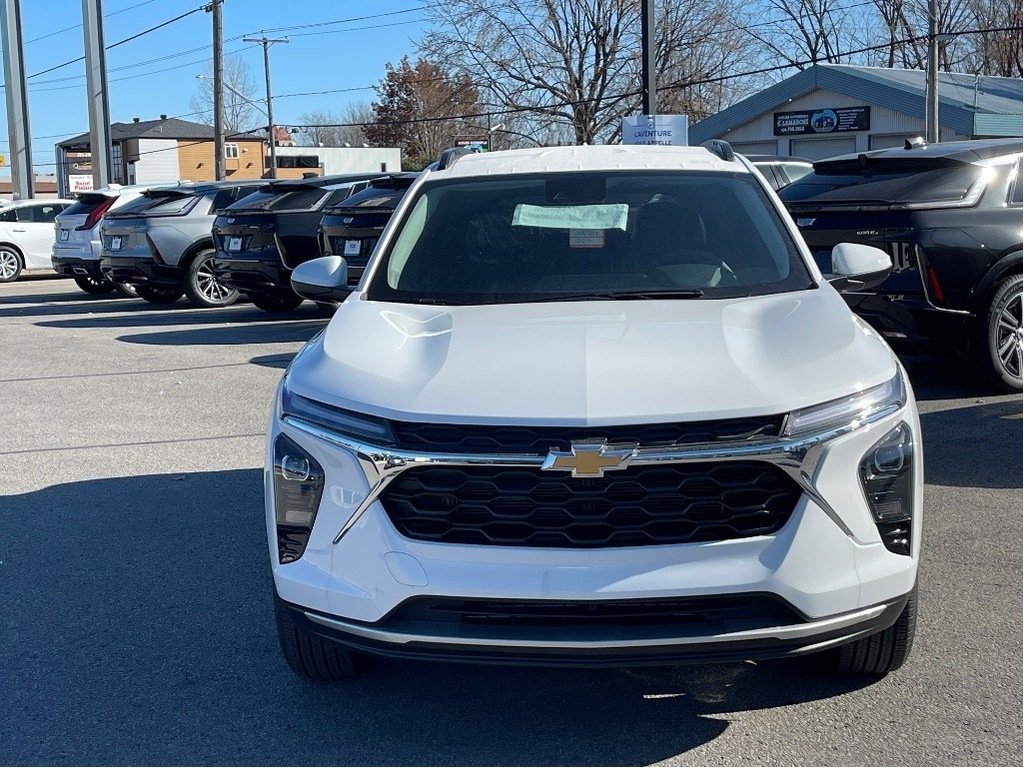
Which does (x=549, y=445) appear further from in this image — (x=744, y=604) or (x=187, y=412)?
(x=187, y=412)

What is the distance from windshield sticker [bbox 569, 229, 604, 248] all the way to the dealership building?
3013 cm

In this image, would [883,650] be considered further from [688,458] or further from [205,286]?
[205,286]

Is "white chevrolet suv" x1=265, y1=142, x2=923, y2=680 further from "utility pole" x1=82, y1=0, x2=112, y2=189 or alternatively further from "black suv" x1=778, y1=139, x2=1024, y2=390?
"utility pole" x1=82, y1=0, x2=112, y2=189

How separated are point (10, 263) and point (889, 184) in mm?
20127

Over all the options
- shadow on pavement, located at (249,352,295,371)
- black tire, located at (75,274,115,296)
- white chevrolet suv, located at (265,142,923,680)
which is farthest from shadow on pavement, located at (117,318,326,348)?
white chevrolet suv, located at (265,142,923,680)

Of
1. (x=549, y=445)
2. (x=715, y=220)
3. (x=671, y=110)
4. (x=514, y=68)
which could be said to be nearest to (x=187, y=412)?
(x=715, y=220)

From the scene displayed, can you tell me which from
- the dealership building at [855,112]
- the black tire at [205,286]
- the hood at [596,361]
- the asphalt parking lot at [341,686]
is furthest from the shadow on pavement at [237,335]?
the dealership building at [855,112]

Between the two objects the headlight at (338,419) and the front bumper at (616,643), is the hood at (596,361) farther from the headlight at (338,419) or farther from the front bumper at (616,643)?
the front bumper at (616,643)

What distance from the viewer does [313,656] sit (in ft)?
12.1

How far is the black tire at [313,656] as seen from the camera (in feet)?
11.9

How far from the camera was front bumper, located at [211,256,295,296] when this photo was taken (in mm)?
13969

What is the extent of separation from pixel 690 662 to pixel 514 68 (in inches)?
1549

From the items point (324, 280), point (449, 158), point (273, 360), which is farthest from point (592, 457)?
point (273, 360)

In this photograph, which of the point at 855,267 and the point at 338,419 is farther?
the point at 855,267
